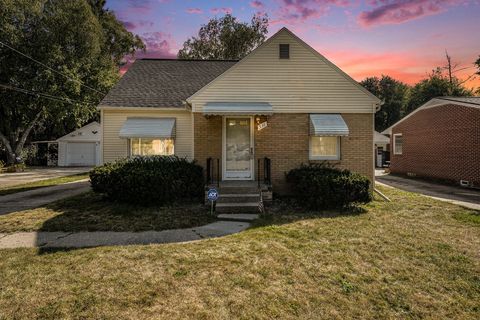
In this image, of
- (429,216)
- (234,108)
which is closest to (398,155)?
(429,216)

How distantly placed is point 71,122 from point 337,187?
3113 cm

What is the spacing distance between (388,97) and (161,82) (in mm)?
48883

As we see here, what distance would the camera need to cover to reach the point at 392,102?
50.2 m

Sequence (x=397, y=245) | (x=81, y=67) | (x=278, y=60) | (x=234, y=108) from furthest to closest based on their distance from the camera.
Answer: (x=81, y=67) < (x=278, y=60) < (x=234, y=108) < (x=397, y=245)

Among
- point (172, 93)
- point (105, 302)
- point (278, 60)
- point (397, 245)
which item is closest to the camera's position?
point (105, 302)

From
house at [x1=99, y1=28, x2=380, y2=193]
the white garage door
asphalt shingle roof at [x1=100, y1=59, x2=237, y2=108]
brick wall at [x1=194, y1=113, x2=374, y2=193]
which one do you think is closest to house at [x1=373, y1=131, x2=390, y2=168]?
asphalt shingle roof at [x1=100, y1=59, x2=237, y2=108]

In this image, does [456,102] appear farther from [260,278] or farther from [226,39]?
[226,39]

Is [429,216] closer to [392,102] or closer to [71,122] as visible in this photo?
[71,122]

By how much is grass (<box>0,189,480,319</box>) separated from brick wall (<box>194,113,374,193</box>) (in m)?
4.43

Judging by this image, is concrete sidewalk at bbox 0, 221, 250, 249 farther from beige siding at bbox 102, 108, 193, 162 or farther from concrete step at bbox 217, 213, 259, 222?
beige siding at bbox 102, 108, 193, 162

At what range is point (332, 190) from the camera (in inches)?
350

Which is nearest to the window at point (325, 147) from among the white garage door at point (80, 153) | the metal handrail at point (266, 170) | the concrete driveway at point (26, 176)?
the metal handrail at point (266, 170)

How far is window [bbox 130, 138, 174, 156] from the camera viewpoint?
41.5ft

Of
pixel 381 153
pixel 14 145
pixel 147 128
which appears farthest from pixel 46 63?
pixel 381 153
